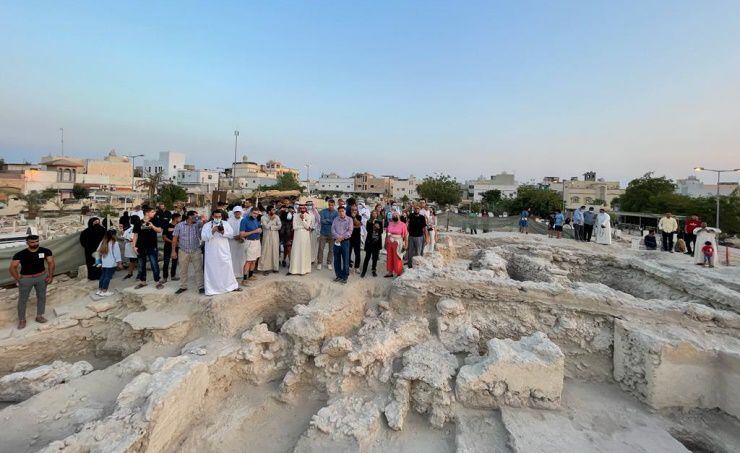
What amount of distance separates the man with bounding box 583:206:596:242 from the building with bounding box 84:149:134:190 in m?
57.4

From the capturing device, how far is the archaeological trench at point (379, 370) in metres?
4.70

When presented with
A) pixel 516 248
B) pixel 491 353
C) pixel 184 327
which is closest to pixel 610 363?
pixel 491 353

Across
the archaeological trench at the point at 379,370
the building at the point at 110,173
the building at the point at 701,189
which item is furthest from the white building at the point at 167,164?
the building at the point at 701,189

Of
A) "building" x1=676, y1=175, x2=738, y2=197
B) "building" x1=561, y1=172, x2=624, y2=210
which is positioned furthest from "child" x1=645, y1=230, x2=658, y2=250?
"building" x1=676, y1=175, x2=738, y2=197

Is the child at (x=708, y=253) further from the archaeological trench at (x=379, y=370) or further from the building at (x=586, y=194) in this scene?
the building at (x=586, y=194)

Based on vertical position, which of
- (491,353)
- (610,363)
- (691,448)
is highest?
(491,353)

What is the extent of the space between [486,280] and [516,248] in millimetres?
6621

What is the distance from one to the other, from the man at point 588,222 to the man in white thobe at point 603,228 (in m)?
0.25

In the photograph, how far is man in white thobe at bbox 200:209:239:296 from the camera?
280 inches

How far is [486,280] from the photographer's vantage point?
7066 mm

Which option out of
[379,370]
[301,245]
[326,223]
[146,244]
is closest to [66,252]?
[146,244]

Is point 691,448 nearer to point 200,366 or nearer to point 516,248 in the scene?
point 200,366

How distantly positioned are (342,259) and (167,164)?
8108 cm

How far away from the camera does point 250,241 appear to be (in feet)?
25.9
